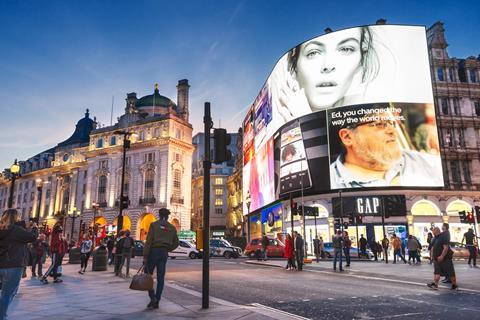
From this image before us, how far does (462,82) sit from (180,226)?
4361 centimetres

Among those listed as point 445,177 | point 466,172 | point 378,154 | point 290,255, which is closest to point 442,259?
point 290,255

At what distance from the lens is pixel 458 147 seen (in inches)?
1569

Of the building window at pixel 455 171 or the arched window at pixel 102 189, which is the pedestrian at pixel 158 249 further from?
the arched window at pixel 102 189

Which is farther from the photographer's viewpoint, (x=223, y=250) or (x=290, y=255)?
(x=223, y=250)

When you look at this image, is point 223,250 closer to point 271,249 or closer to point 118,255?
point 271,249

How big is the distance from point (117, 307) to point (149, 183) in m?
56.9

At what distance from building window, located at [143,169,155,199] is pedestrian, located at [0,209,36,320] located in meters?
57.4

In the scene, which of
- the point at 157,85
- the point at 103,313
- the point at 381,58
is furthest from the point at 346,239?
the point at 157,85

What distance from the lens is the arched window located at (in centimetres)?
6631

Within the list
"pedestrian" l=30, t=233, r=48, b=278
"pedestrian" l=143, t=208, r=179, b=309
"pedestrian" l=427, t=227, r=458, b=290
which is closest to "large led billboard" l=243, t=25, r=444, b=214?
"pedestrian" l=427, t=227, r=458, b=290

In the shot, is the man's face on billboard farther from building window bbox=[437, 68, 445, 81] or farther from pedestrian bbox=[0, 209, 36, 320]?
pedestrian bbox=[0, 209, 36, 320]

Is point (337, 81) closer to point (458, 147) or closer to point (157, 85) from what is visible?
point (458, 147)

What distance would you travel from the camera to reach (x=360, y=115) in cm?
3644

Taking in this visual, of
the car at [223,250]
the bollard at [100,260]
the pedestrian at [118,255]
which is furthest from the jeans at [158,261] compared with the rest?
the car at [223,250]
